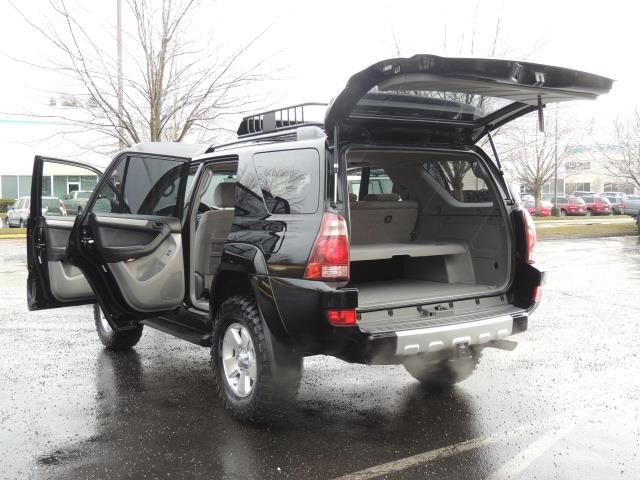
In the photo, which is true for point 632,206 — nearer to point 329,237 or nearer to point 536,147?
point 536,147

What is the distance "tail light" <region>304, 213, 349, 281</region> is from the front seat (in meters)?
1.81

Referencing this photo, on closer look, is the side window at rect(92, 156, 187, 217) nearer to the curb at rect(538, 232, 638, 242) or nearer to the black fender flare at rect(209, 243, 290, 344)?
the black fender flare at rect(209, 243, 290, 344)

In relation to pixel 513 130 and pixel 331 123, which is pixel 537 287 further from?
pixel 513 130

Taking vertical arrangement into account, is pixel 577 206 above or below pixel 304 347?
above

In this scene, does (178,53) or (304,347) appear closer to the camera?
(304,347)

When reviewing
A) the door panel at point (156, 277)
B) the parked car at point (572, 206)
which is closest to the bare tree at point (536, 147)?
the parked car at point (572, 206)

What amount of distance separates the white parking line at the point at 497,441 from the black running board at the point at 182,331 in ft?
5.51

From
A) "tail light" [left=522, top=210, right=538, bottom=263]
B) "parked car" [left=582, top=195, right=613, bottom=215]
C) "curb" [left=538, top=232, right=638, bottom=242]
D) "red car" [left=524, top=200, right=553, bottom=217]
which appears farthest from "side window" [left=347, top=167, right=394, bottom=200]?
"parked car" [left=582, top=195, right=613, bottom=215]

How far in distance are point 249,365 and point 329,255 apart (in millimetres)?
1001

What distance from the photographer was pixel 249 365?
4332 mm

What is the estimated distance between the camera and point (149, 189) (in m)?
5.34

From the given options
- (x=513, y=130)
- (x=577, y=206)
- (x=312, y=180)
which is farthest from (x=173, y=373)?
(x=577, y=206)

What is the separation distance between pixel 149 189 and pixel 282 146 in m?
1.48

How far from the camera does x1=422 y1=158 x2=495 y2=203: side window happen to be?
5055 mm
